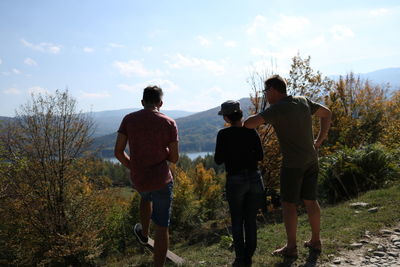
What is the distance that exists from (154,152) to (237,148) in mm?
906

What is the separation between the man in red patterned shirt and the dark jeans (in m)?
0.71

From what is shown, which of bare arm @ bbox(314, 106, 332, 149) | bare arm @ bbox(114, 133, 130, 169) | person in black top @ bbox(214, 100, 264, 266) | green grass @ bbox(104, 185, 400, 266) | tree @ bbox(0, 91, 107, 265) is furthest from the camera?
tree @ bbox(0, 91, 107, 265)

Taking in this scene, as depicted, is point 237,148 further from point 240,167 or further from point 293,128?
point 293,128

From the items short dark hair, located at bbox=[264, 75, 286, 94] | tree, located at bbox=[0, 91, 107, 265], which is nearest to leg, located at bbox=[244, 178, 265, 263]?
short dark hair, located at bbox=[264, 75, 286, 94]

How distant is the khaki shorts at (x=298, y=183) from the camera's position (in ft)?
12.5

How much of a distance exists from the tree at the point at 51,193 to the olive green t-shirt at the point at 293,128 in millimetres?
15099

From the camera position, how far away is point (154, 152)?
11.0ft

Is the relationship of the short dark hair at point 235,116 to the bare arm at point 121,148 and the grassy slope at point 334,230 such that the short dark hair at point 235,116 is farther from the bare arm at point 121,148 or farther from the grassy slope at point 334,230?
the grassy slope at point 334,230

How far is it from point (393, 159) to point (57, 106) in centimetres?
1679

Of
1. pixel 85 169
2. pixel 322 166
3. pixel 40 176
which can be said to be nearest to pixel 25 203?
pixel 40 176

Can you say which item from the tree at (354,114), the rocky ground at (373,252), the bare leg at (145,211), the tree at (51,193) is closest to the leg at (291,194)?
the rocky ground at (373,252)

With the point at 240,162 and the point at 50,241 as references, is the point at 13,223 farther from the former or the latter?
the point at 240,162

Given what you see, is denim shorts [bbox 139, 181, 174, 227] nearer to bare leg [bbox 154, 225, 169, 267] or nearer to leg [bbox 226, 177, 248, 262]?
bare leg [bbox 154, 225, 169, 267]

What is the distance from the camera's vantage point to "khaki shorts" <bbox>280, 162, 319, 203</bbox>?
150 inches
